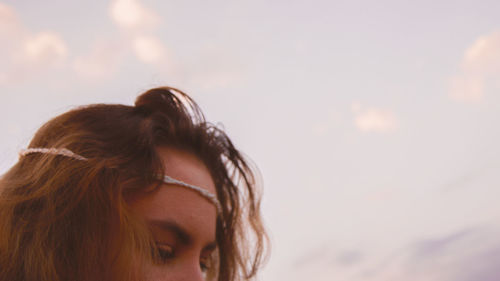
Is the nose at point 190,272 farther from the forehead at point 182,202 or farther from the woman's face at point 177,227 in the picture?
the forehead at point 182,202

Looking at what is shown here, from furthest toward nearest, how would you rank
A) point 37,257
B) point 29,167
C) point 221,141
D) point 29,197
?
point 221,141, point 29,167, point 29,197, point 37,257

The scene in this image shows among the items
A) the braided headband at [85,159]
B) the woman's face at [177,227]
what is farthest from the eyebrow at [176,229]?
the braided headband at [85,159]

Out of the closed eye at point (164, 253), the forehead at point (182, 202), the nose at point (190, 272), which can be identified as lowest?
the nose at point (190, 272)

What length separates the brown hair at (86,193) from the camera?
191 centimetres

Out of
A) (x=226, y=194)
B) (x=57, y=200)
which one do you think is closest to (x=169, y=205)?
(x=57, y=200)

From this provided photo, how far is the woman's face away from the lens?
2.04m

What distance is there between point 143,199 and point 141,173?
112 mm

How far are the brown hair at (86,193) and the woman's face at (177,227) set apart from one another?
6 centimetres

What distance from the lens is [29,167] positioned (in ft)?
7.29

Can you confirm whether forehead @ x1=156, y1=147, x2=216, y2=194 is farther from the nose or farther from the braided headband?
the nose

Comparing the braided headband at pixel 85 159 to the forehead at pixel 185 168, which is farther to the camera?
→ the forehead at pixel 185 168

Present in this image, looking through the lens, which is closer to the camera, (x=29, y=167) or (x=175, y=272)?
(x=175, y=272)

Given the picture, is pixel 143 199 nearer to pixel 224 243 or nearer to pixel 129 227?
pixel 129 227

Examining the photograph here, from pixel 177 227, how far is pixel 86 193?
40 centimetres
